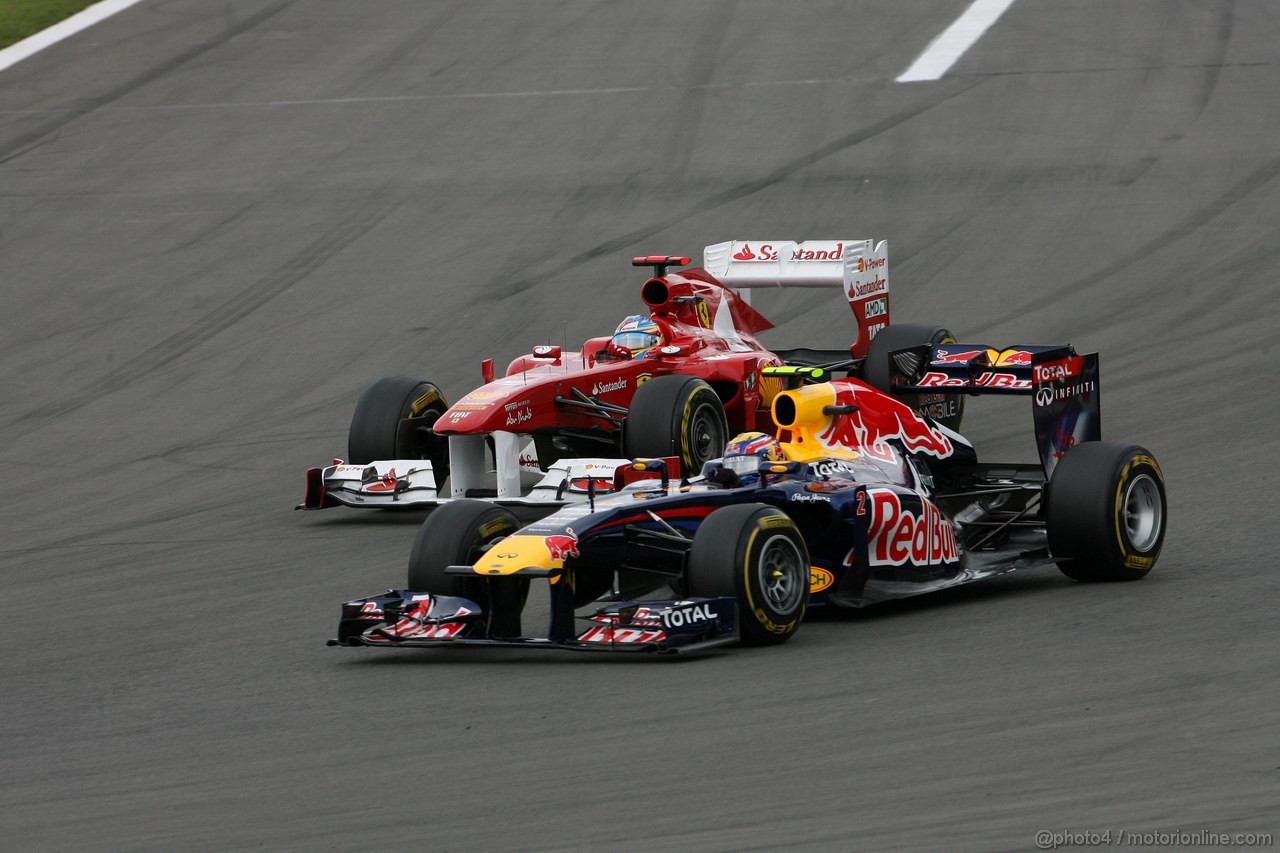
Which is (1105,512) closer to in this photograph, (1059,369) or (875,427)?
(875,427)

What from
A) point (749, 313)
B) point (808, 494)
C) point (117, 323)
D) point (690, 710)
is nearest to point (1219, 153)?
point (749, 313)

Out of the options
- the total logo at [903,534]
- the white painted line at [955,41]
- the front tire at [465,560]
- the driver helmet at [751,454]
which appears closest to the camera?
A: the front tire at [465,560]

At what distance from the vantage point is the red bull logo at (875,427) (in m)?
11.6

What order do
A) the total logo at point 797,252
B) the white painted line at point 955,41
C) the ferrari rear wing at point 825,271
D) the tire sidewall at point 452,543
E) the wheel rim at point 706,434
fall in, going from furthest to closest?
1. the white painted line at point 955,41
2. the total logo at point 797,252
3. the ferrari rear wing at point 825,271
4. the wheel rim at point 706,434
5. the tire sidewall at point 452,543

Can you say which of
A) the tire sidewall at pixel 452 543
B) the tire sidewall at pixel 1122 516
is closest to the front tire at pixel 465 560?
the tire sidewall at pixel 452 543

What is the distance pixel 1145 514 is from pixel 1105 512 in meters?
0.53

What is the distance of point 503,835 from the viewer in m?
7.30

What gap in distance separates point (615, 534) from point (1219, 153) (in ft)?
58.8

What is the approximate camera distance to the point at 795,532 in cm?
1035

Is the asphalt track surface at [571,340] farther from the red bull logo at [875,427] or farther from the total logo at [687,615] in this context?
the red bull logo at [875,427]

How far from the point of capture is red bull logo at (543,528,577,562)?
1002 centimetres

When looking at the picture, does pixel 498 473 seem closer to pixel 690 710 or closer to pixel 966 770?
pixel 690 710

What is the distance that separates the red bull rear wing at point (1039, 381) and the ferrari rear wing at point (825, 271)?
467 centimetres

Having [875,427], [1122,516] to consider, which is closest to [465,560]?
[875,427]
